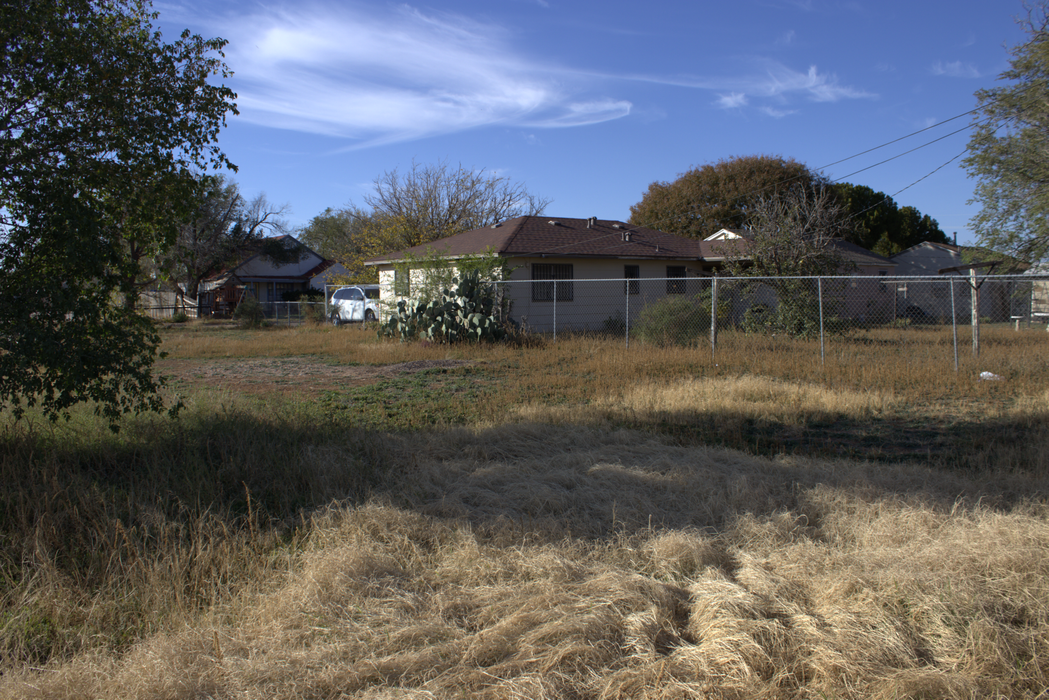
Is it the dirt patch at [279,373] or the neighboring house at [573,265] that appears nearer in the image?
the dirt patch at [279,373]

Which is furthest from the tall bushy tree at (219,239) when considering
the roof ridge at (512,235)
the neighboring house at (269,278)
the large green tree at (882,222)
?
the large green tree at (882,222)

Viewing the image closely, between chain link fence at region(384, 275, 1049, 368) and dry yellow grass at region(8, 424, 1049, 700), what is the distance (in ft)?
22.7

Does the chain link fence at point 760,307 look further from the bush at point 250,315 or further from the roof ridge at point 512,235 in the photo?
the bush at point 250,315

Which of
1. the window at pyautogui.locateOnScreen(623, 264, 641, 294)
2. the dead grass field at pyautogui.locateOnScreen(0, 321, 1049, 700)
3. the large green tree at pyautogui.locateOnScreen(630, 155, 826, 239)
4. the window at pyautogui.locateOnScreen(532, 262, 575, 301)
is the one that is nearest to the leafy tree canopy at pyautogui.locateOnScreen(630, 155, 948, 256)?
the large green tree at pyautogui.locateOnScreen(630, 155, 826, 239)

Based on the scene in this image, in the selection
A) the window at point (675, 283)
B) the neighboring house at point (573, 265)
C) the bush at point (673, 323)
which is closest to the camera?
the bush at point (673, 323)

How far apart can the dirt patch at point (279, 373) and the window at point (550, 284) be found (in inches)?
310

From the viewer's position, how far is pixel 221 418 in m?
6.52

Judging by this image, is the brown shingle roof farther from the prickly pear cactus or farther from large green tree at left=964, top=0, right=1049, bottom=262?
large green tree at left=964, top=0, right=1049, bottom=262

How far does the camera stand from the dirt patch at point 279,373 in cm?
1051

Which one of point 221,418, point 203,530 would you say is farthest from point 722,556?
point 221,418

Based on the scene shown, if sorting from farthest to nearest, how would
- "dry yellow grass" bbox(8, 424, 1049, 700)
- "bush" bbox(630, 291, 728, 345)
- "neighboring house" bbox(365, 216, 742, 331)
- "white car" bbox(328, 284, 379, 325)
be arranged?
"white car" bbox(328, 284, 379, 325) < "neighboring house" bbox(365, 216, 742, 331) < "bush" bbox(630, 291, 728, 345) < "dry yellow grass" bbox(8, 424, 1049, 700)

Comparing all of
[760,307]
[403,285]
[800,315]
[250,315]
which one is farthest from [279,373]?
[250,315]

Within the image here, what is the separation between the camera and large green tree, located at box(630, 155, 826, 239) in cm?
3647

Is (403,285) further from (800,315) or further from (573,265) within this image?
(800,315)
